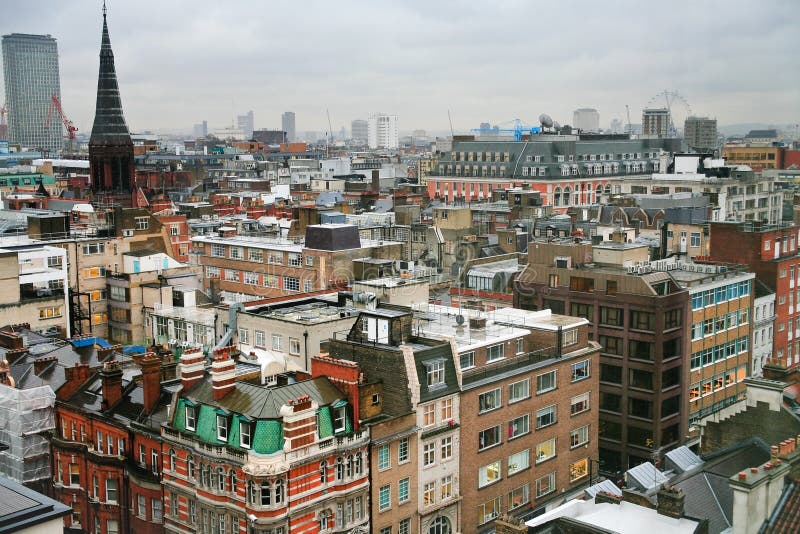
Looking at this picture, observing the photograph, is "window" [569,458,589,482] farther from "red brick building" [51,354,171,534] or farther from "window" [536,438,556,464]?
"red brick building" [51,354,171,534]

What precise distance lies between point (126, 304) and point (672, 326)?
2237 inches

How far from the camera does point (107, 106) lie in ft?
476

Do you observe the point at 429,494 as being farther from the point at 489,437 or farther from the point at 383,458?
the point at 489,437

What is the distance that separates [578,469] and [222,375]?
28.3 m

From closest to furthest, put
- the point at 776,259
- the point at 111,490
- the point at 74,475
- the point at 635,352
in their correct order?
the point at 111,490 → the point at 74,475 → the point at 635,352 → the point at 776,259

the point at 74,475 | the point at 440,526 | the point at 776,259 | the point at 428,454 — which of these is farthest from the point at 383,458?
the point at 776,259

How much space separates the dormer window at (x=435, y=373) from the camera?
53141 mm

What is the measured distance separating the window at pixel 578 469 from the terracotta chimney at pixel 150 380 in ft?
94.8

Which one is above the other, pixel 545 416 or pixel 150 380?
pixel 150 380

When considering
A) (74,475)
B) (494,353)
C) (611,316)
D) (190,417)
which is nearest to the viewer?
(190,417)

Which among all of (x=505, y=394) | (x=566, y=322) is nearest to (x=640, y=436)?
(x=566, y=322)

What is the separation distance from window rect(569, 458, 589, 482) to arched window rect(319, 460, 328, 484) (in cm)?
2263

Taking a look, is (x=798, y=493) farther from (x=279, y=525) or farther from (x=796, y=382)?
(x=279, y=525)

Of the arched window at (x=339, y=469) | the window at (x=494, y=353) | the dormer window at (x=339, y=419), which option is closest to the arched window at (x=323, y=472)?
the arched window at (x=339, y=469)
